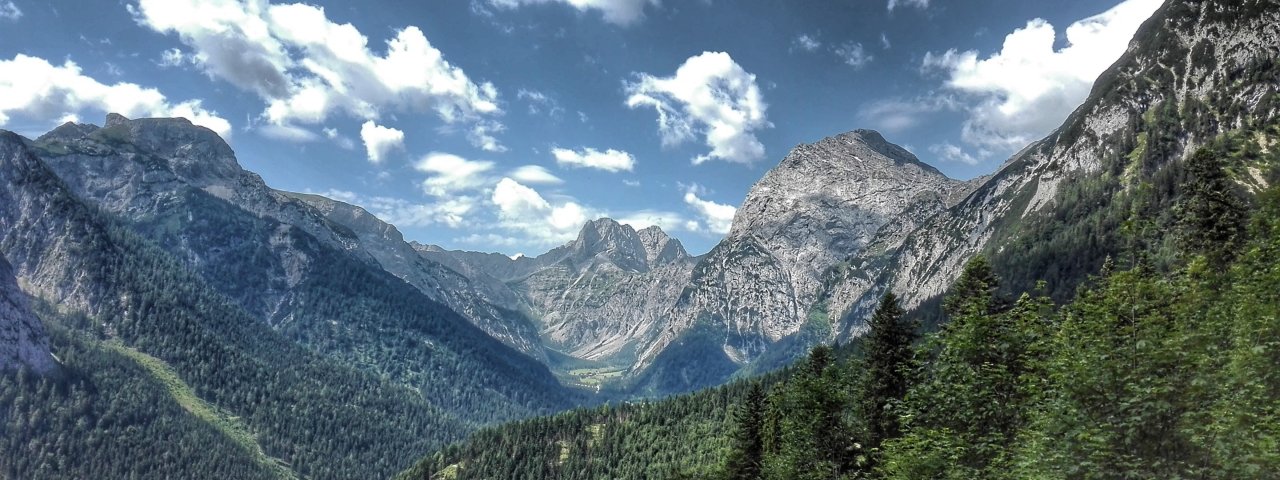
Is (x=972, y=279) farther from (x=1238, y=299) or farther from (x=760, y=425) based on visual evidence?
(x=760, y=425)

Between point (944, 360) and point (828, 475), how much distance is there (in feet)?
56.3

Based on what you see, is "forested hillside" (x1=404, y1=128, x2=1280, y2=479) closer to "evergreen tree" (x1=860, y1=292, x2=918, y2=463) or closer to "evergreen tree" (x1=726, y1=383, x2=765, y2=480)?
"evergreen tree" (x1=860, y1=292, x2=918, y2=463)

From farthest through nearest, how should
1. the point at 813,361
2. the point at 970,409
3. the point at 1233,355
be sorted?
the point at 813,361
the point at 970,409
the point at 1233,355

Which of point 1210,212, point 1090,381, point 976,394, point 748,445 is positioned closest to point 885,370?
point 976,394

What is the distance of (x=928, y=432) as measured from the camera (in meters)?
34.5

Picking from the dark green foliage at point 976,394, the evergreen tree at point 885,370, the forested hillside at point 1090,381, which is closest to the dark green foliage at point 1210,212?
the forested hillside at point 1090,381

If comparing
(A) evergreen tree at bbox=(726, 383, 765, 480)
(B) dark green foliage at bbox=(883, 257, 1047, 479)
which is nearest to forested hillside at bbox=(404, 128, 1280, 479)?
(B) dark green foliage at bbox=(883, 257, 1047, 479)

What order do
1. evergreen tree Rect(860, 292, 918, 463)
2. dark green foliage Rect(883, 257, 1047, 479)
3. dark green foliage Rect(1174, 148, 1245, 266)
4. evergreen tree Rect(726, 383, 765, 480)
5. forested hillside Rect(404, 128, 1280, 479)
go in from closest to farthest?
forested hillside Rect(404, 128, 1280, 479) < dark green foliage Rect(883, 257, 1047, 479) < evergreen tree Rect(860, 292, 918, 463) < dark green foliage Rect(1174, 148, 1245, 266) < evergreen tree Rect(726, 383, 765, 480)

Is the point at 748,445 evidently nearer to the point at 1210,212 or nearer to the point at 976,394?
the point at 976,394

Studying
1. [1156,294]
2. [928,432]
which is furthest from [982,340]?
[1156,294]

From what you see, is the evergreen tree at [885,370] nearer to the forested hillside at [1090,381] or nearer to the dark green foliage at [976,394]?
the forested hillside at [1090,381]

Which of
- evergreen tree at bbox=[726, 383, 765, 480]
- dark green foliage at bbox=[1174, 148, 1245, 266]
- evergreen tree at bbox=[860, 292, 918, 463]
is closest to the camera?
evergreen tree at bbox=[860, 292, 918, 463]

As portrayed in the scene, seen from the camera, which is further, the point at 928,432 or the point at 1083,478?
the point at 928,432

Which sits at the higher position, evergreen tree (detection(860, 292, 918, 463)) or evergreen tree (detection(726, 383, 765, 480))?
evergreen tree (detection(860, 292, 918, 463))
